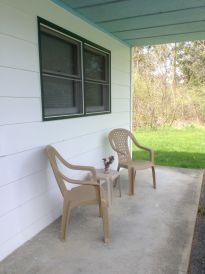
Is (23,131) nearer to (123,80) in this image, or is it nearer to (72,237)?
(72,237)

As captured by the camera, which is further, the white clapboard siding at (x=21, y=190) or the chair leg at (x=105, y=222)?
the chair leg at (x=105, y=222)

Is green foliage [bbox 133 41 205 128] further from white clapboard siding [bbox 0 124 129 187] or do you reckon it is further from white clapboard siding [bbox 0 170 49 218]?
white clapboard siding [bbox 0 170 49 218]

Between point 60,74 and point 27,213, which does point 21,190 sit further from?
point 60,74

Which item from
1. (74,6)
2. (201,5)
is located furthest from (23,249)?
(201,5)

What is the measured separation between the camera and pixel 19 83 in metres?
2.09

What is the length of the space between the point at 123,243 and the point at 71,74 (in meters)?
1.93

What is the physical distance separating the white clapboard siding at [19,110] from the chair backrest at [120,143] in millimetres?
1537

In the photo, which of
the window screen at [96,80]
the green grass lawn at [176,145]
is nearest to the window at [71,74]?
the window screen at [96,80]

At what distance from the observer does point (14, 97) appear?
2.04 meters

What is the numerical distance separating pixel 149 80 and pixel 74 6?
6475 mm

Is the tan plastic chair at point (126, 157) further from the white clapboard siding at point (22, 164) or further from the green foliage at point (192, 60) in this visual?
the green foliage at point (192, 60)

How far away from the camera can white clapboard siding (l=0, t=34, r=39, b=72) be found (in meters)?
1.93

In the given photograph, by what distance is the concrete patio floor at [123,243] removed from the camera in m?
1.86

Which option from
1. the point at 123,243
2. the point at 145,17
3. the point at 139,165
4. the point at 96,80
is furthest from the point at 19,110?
the point at 145,17
